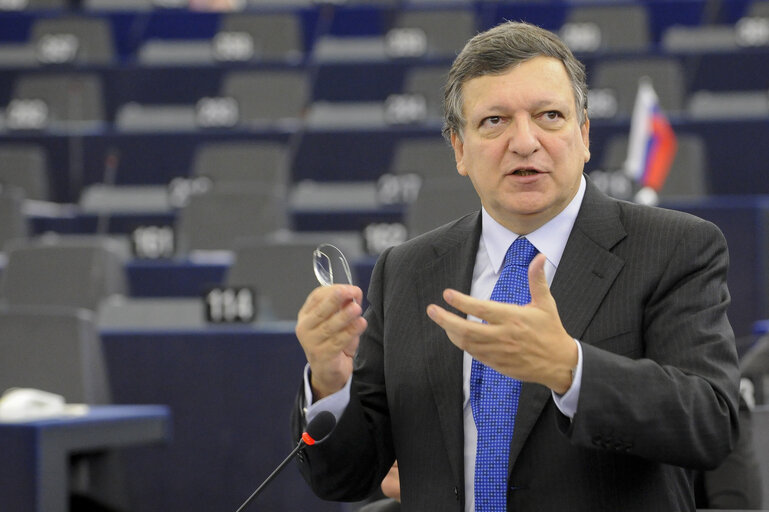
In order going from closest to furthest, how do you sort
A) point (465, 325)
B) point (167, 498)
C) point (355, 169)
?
point (465, 325) < point (167, 498) < point (355, 169)

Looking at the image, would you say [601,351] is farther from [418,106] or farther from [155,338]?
[418,106]

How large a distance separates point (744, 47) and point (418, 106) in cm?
215

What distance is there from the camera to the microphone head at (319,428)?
1767 millimetres

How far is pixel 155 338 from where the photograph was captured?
3713 mm

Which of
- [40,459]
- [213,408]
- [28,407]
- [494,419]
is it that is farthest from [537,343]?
[213,408]

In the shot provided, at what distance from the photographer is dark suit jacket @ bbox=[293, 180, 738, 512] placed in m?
1.52

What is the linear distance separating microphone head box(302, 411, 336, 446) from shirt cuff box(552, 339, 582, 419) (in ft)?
1.24

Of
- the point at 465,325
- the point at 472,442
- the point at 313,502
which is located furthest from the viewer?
the point at 313,502

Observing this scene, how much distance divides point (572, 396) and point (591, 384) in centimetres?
3

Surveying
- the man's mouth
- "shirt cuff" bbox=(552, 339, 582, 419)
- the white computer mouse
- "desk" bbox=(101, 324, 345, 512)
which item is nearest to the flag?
"desk" bbox=(101, 324, 345, 512)

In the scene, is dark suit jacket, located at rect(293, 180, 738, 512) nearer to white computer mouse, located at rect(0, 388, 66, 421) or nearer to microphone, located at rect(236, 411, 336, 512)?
microphone, located at rect(236, 411, 336, 512)

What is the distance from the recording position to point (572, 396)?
5.01ft

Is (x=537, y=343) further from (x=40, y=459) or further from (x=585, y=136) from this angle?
(x=40, y=459)

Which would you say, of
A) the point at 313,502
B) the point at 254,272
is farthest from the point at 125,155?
the point at 313,502
